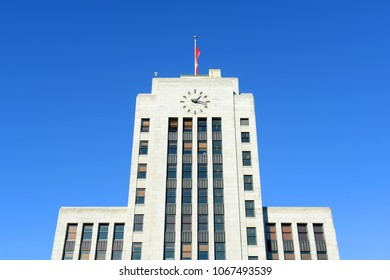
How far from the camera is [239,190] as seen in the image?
168ft

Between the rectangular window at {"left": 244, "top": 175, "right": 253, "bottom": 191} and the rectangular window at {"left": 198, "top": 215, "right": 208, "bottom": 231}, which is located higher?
the rectangular window at {"left": 244, "top": 175, "right": 253, "bottom": 191}

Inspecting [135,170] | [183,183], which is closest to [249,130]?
[183,183]

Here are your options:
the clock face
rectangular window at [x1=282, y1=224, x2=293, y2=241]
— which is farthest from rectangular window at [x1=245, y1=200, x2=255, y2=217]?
the clock face

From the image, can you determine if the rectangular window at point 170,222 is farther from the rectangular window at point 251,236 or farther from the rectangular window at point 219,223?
the rectangular window at point 251,236

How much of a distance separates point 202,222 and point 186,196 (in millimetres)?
4271

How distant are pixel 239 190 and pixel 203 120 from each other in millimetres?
12605

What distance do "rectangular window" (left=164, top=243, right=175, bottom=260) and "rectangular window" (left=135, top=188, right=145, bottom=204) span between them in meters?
7.46

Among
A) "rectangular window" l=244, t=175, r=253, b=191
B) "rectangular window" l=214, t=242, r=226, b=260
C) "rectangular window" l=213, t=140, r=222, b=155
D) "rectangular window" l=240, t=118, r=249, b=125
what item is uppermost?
"rectangular window" l=240, t=118, r=249, b=125

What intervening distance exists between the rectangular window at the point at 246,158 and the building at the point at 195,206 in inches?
5.6

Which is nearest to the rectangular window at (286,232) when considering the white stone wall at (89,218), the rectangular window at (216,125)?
the rectangular window at (216,125)

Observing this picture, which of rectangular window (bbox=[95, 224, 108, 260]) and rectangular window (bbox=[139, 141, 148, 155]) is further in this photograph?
rectangular window (bbox=[139, 141, 148, 155])

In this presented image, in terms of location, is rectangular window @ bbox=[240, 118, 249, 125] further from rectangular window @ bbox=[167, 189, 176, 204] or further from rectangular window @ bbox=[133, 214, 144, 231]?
rectangular window @ bbox=[133, 214, 144, 231]

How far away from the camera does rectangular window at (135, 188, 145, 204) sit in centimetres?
5162
